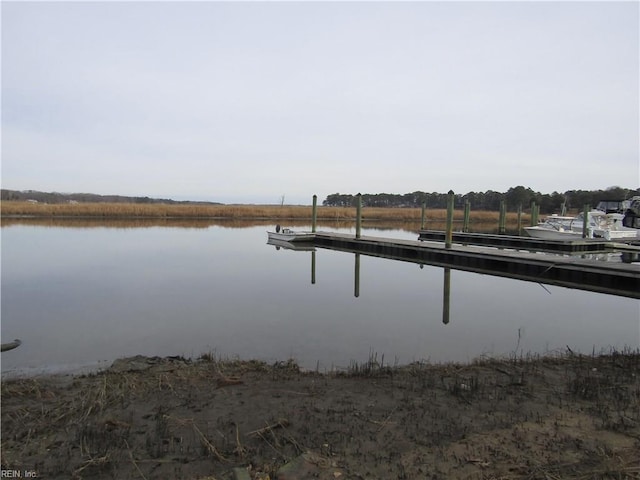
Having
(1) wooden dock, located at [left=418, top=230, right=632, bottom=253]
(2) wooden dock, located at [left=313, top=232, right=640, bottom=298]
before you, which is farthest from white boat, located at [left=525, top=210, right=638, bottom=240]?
(2) wooden dock, located at [left=313, top=232, right=640, bottom=298]

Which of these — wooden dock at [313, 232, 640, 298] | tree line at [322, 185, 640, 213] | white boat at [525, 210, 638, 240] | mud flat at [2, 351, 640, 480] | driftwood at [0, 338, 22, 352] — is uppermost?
tree line at [322, 185, 640, 213]

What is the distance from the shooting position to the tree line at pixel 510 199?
2050 inches

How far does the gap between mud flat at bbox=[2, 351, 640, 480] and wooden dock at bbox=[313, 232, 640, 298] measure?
5.62m

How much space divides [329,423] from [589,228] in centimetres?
2402

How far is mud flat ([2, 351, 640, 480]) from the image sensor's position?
2.92 metres

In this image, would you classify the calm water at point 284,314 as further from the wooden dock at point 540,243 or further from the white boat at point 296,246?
the wooden dock at point 540,243

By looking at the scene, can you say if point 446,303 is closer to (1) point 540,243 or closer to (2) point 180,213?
(1) point 540,243

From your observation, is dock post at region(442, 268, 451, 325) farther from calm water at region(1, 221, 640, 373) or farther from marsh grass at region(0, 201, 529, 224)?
marsh grass at region(0, 201, 529, 224)

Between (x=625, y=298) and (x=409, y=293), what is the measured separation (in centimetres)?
530

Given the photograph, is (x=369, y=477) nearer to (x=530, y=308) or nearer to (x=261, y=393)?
(x=261, y=393)

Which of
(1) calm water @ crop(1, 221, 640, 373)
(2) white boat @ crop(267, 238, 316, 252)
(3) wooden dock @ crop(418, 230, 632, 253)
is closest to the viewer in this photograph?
(1) calm water @ crop(1, 221, 640, 373)

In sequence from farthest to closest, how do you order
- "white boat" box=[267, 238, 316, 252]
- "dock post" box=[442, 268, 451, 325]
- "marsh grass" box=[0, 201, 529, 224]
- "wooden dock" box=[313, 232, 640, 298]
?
"marsh grass" box=[0, 201, 529, 224] → "white boat" box=[267, 238, 316, 252] → "wooden dock" box=[313, 232, 640, 298] → "dock post" box=[442, 268, 451, 325]

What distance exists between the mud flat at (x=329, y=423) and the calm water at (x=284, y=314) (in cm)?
130

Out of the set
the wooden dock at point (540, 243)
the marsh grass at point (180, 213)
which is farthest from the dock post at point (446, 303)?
the marsh grass at point (180, 213)
